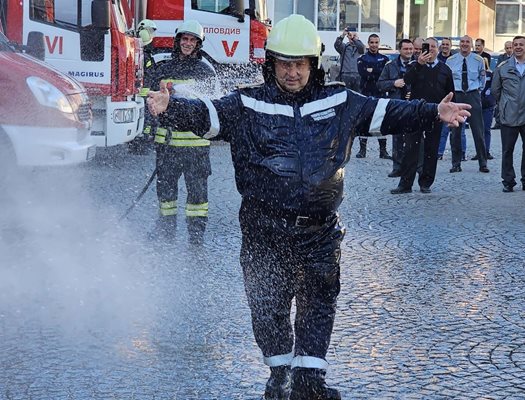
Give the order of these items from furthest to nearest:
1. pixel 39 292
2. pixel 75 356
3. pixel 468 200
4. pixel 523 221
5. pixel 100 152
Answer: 1. pixel 100 152
2. pixel 468 200
3. pixel 523 221
4. pixel 39 292
5. pixel 75 356

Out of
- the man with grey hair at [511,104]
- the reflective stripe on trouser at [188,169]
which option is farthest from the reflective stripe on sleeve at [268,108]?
the man with grey hair at [511,104]

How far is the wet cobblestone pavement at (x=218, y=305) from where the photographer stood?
5.40 m

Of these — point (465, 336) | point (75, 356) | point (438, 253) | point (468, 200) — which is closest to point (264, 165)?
point (75, 356)

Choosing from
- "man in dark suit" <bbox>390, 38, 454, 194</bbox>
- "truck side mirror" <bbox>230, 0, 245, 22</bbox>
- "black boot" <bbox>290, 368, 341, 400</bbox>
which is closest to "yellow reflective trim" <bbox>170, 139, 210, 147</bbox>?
"black boot" <bbox>290, 368, 341, 400</bbox>

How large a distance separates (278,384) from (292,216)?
74 centimetres

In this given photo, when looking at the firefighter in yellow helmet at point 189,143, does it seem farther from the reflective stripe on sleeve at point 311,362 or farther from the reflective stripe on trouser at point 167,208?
the reflective stripe on sleeve at point 311,362

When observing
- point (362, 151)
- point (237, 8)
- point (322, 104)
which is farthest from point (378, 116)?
point (237, 8)

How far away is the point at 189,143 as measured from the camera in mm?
9227

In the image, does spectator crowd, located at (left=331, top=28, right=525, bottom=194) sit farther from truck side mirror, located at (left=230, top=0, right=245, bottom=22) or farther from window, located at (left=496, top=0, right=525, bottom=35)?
window, located at (left=496, top=0, right=525, bottom=35)

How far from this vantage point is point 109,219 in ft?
35.1

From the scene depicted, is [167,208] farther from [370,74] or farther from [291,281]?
[370,74]

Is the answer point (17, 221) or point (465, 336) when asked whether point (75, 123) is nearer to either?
point (17, 221)

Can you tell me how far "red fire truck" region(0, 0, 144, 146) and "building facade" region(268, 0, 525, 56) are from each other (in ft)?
72.2

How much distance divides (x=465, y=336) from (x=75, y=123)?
6.26 m
